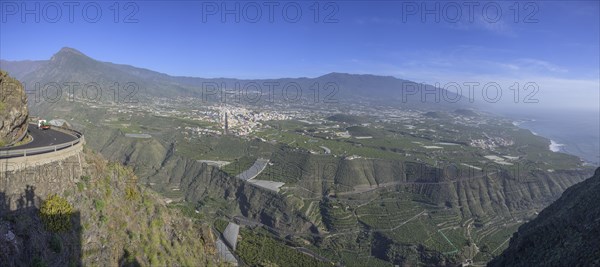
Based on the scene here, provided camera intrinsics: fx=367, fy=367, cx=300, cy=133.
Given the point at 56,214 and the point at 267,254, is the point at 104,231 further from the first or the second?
the point at 267,254

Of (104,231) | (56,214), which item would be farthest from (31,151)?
(104,231)

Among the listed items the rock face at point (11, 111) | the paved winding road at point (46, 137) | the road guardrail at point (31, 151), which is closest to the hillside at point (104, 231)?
the road guardrail at point (31, 151)

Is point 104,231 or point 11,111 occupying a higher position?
point 11,111

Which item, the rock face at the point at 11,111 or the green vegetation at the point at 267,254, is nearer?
the rock face at the point at 11,111

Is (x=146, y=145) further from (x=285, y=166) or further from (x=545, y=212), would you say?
(x=545, y=212)

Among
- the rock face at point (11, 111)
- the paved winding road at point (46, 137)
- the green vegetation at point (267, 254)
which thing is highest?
the rock face at point (11, 111)

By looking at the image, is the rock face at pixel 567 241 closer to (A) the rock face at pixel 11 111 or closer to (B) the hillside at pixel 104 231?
(B) the hillside at pixel 104 231

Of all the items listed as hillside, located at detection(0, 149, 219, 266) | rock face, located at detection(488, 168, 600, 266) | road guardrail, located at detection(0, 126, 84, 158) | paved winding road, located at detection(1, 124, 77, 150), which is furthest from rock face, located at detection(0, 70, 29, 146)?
rock face, located at detection(488, 168, 600, 266)

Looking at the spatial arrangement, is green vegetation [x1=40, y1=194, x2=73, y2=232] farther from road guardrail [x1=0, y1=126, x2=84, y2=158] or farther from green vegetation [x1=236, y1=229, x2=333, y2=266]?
green vegetation [x1=236, y1=229, x2=333, y2=266]
